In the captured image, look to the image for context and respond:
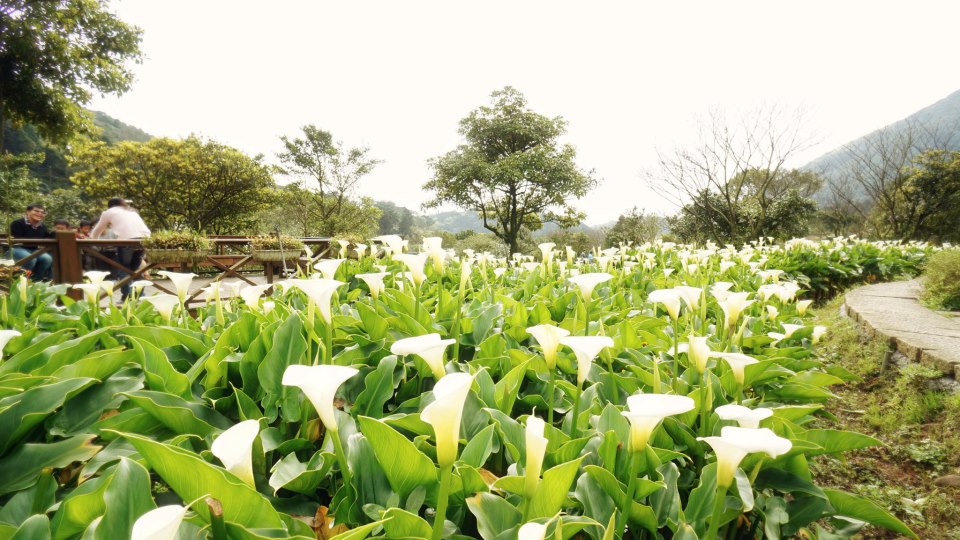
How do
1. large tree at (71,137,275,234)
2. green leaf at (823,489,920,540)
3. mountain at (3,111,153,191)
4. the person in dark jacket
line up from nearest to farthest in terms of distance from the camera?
green leaf at (823,489,920,540) < the person in dark jacket < large tree at (71,137,275,234) < mountain at (3,111,153,191)

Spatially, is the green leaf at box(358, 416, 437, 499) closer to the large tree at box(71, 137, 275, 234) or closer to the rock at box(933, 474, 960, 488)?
the rock at box(933, 474, 960, 488)

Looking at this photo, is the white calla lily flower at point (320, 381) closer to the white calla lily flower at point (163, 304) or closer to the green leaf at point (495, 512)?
the green leaf at point (495, 512)

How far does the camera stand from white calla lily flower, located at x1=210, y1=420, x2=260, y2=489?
0.64 metres

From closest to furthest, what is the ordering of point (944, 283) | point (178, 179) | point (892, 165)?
point (944, 283), point (178, 179), point (892, 165)

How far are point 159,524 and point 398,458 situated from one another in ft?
1.31

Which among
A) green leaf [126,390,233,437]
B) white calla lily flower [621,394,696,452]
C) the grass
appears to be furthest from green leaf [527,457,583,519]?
the grass

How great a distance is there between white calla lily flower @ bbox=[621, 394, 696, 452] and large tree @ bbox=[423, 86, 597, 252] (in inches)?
885

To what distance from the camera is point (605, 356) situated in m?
1.43

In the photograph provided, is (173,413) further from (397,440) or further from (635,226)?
(635,226)

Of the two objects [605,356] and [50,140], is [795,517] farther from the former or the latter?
[50,140]

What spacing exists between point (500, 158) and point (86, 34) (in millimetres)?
16244

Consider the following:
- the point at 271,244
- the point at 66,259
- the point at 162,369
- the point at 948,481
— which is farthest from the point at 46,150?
the point at 948,481

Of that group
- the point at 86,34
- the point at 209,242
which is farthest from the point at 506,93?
the point at 209,242

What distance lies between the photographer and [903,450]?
2709 mm
